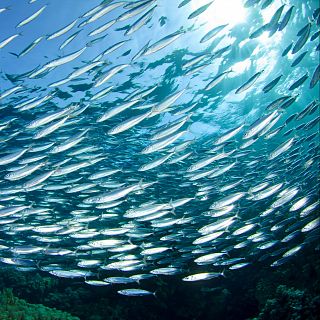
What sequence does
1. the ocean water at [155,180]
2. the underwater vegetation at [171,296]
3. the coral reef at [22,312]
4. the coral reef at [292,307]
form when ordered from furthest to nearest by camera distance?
the underwater vegetation at [171,296] → the ocean water at [155,180] → the coral reef at [22,312] → the coral reef at [292,307]

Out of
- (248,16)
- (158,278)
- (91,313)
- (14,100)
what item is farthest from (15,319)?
(248,16)

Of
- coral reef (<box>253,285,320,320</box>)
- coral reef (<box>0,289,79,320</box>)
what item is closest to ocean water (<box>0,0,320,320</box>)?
coral reef (<box>253,285,320,320</box>)

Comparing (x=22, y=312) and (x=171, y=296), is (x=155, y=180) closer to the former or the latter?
(x=171, y=296)

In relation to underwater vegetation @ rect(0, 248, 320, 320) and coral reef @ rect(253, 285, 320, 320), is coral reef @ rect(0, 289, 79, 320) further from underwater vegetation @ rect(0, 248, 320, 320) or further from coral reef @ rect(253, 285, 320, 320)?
coral reef @ rect(253, 285, 320, 320)

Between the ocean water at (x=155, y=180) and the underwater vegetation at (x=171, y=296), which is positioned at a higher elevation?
the ocean water at (x=155, y=180)

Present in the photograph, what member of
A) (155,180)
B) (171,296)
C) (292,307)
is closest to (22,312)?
(171,296)

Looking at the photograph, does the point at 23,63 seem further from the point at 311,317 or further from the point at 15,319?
the point at 311,317

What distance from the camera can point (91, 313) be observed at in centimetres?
1223

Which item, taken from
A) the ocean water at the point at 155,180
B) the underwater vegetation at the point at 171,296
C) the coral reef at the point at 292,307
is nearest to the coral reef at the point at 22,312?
the ocean water at the point at 155,180

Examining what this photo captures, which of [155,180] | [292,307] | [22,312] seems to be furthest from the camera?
[155,180]

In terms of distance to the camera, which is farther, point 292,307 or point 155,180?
point 155,180

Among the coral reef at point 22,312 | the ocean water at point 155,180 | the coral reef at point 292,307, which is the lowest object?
the coral reef at point 292,307

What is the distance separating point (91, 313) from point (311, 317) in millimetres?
8814

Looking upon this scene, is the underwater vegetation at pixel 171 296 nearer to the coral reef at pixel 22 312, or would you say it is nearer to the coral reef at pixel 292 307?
the coral reef at pixel 22 312
